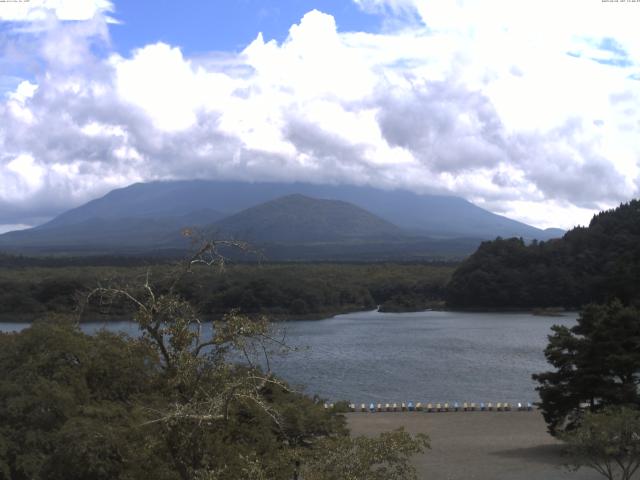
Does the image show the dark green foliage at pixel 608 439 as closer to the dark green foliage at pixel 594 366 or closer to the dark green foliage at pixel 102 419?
the dark green foliage at pixel 594 366

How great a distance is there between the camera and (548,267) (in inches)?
2613

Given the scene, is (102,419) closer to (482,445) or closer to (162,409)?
(162,409)


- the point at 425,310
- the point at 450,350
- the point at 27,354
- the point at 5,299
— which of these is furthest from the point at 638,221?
the point at 27,354

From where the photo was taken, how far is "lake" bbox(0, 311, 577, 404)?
2836cm

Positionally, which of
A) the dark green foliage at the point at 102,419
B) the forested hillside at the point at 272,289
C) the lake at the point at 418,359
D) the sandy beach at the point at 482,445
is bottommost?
the lake at the point at 418,359

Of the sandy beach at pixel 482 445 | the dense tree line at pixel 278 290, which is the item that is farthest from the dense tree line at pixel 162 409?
the dense tree line at pixel 278 290

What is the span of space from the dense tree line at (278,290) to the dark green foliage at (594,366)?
2841cm

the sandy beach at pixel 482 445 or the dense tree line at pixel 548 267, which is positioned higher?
the dense tree line at pixel 548 267

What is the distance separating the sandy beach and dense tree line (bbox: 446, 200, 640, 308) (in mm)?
41031

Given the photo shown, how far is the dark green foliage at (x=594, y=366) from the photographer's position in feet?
51.7

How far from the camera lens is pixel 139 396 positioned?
9773 millimetres

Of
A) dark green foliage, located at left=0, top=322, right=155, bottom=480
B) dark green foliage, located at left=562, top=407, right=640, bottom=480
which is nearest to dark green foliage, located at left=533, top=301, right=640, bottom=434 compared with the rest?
dark green foliage, located at left=562, top=407, right=640, bottom=480

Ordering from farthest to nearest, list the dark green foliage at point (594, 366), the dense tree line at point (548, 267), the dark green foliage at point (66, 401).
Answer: the dense tree line at point (548, 267), the dark green foliage at point (594, 366), the dark green foliage at point (66, 401)

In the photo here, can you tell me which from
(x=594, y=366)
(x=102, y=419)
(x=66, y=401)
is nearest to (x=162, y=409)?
(x=102, y=419)
